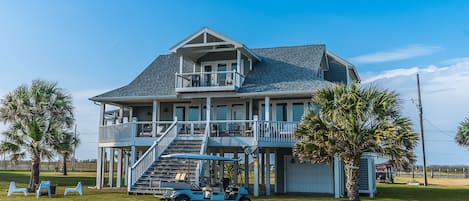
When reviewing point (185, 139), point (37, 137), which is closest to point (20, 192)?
point (37, 137)

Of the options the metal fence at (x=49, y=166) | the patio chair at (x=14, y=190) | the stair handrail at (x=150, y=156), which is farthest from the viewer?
the metal fence at (x=49, y=166)

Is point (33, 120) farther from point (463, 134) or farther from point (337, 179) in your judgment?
point (463, 134)

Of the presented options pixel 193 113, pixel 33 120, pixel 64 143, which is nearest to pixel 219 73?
pixel 193 113

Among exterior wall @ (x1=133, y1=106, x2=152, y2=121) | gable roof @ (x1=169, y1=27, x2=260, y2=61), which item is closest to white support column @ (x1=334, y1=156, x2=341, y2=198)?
gable roof @ (x1=169, y1=27, x2=260, y2=61)

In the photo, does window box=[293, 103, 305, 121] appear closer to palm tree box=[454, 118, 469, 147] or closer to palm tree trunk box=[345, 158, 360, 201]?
palm tree trunk box=[345, 158, 360, 201]

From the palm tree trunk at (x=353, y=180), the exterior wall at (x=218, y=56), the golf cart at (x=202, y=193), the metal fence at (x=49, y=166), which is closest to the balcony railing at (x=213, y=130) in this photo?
the exterior wall at (x=218, y=56)

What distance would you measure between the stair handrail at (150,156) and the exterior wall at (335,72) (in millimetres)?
10123

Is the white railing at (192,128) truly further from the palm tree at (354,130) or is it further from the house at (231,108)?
the palm tree at (354,130)

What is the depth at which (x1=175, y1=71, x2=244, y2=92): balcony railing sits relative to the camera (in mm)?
22750

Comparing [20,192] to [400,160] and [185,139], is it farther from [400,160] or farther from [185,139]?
[400,160]

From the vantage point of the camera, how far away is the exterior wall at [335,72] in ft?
86.9

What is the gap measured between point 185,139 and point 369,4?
1152 cm

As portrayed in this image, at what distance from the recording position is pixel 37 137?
21125 millimetres

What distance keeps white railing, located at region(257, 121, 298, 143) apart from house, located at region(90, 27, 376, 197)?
47 mm
